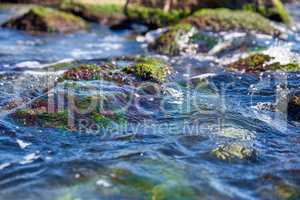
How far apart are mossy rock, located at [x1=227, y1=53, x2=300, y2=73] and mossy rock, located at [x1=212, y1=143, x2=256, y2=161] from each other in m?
4.24

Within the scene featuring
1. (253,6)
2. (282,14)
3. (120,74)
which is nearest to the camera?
(120,74)

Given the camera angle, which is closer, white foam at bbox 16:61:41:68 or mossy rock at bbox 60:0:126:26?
white foam at bbox 16:61:41:68

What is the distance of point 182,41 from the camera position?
11.9m

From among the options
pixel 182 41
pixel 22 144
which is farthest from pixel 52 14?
pixel 22 144

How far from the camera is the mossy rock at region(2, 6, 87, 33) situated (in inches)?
590

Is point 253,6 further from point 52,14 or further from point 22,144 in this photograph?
point 22,144

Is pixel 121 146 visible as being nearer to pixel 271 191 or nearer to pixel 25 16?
pixel 271 191

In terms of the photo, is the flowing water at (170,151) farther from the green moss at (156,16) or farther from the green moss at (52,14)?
the green moss at (156,16)

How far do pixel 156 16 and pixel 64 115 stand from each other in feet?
35.0

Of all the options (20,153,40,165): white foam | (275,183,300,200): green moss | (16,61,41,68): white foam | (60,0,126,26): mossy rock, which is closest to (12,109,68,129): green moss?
(20,153,40,165): white foam

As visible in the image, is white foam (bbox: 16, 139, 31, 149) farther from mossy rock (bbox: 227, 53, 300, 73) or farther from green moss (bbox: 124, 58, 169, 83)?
mossy rock (bbox: 227, 53, 300, 73)

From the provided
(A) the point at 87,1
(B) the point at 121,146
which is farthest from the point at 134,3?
(B) the point at 121,146

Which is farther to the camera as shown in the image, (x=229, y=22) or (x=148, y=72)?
(x=229, y=22)

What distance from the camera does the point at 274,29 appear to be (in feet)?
44.1
